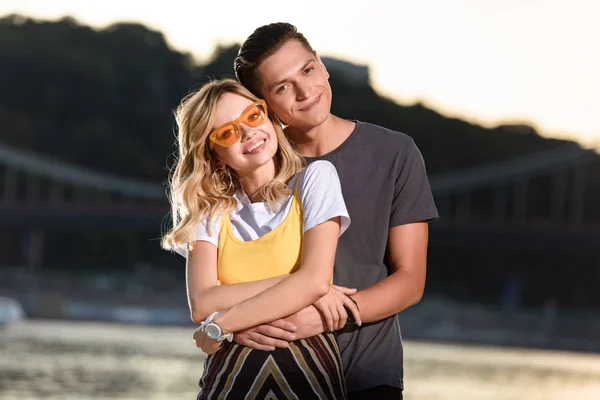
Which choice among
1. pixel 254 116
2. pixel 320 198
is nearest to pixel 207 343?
pixel 320 198

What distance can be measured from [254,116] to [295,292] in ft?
1.28

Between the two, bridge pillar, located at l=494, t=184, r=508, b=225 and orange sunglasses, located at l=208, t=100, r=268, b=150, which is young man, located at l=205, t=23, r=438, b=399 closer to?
orange sunglasses, located at l=208, t=100, r=268, b=150

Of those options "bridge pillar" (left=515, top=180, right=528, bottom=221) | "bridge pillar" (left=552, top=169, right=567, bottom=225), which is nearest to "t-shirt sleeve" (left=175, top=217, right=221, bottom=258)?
"bridge pillar" (left=552, top=169, right=567, bottom=225)

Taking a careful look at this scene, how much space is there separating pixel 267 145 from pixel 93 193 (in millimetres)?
62126

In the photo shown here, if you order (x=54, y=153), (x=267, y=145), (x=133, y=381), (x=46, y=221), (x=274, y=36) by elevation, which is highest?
(x=54, y=153)

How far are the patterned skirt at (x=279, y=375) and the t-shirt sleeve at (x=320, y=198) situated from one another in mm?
259

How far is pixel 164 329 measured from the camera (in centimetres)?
4453

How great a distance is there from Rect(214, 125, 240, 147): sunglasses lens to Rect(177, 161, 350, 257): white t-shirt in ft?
0.43

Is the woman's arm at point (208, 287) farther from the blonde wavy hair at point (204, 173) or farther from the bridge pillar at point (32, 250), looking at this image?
the bridge pillar at point (32, 250)

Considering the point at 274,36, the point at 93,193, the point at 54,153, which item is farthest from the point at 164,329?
the point at 274,36

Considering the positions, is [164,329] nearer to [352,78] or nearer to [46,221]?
[46,221]

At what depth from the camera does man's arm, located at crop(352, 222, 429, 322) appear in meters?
3.14

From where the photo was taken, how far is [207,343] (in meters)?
3.00

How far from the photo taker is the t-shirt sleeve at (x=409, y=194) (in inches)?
128
